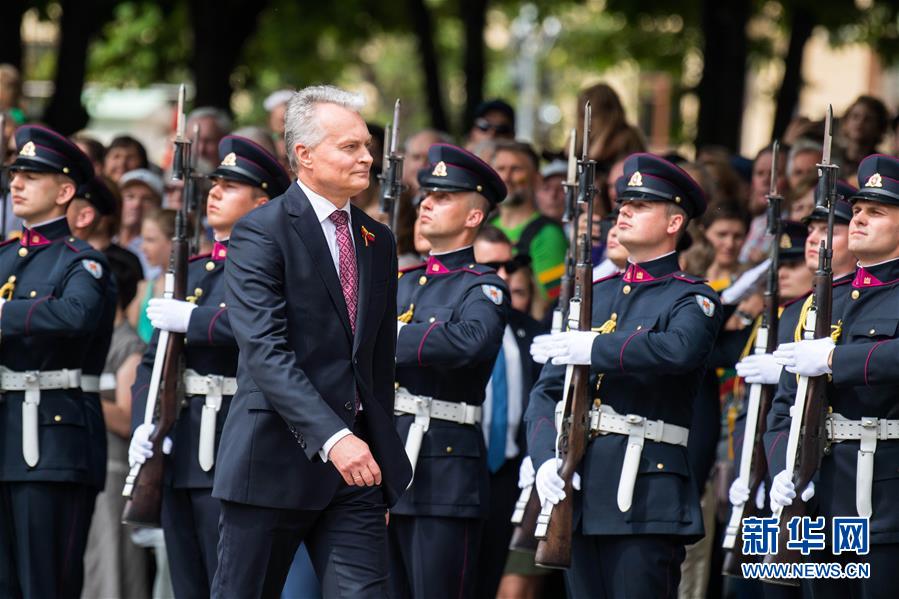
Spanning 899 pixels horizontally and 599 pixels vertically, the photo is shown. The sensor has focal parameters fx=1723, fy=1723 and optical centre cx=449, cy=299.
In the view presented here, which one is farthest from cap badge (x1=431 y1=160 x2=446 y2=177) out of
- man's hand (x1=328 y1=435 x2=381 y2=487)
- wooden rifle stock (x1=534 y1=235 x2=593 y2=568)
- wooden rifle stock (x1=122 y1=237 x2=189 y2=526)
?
man's hand (x1=328 y1=435 x2=381 y2=487)

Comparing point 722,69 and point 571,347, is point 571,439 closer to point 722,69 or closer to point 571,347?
point 571,347

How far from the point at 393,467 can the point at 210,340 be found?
6.24ft

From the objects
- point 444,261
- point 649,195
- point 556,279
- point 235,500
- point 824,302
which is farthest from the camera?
point 556,279

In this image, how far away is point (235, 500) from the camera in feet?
18.9

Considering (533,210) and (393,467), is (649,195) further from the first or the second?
(533,210)

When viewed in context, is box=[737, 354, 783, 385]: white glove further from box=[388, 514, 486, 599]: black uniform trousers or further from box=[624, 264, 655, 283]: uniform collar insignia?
box=[388, 514, 486, 599]: black uniform trousers

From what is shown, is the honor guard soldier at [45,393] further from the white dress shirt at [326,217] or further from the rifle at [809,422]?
the rifle at [809,422]

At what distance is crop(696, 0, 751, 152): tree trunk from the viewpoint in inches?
611

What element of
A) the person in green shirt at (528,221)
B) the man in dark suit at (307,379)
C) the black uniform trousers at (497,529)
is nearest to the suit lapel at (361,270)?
the man in dark suit at (307,379)

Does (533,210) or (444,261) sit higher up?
(533,210)

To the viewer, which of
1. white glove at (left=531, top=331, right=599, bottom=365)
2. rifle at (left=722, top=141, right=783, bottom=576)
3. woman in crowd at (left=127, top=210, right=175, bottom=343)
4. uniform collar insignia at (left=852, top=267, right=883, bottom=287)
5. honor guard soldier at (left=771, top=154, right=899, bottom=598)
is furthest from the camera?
woman in crowd at (left=127, top=210, right=175, bottom=343)

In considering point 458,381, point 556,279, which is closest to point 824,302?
point 458,381

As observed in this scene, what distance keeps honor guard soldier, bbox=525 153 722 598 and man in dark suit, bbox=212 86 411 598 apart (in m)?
1.18

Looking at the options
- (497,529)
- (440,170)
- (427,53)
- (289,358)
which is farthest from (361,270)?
(427,53)
